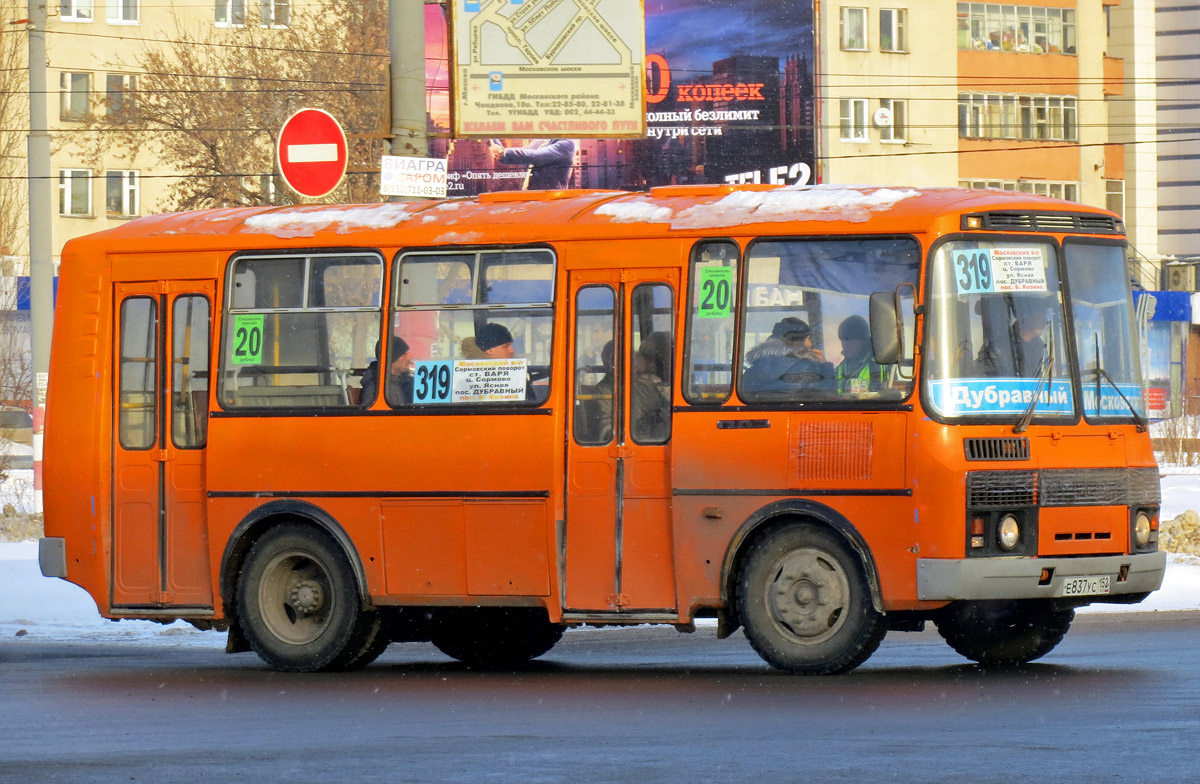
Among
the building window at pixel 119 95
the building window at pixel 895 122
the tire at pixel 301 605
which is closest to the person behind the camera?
the tire at pixel 301 605

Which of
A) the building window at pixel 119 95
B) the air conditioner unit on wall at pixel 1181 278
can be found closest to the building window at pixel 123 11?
the building window at pixel 119 95

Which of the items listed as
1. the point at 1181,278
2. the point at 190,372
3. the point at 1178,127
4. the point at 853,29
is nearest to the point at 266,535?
the point at 190,372

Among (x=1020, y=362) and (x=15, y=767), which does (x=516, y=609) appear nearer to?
(x=1020, y=362)

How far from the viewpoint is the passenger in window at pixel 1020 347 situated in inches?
496

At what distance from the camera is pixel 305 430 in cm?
1431

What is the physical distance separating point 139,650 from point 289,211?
3.47 meters

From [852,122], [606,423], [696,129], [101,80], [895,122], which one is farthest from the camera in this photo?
[101,80]

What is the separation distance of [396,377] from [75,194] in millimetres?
55250

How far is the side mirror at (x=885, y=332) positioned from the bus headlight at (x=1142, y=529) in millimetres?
1744

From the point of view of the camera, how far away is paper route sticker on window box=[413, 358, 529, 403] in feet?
44.8

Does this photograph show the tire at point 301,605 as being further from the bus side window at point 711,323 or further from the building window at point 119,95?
the building window at point 119,95

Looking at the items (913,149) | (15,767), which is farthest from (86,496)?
(913,149)

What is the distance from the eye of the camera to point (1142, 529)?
13.0m

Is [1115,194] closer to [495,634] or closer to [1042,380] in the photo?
[495,634]
